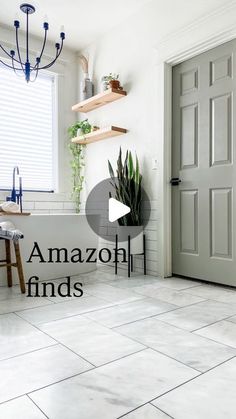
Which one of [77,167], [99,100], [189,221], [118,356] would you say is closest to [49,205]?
[77,167]

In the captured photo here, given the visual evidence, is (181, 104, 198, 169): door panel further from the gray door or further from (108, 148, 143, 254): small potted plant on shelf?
(108, 148, 143, 254): small potted plant on shelf

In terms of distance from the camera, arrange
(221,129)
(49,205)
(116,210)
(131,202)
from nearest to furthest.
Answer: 1. (221,129)
2. (131,202)
3. (116,210)
4. (49,205)

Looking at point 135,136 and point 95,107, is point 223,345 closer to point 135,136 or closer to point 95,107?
point 135,136

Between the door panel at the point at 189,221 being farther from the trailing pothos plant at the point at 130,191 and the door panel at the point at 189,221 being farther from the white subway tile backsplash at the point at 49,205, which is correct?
the white subway tile backsplash at the point at 49,205

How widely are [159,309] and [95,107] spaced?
2617 mm

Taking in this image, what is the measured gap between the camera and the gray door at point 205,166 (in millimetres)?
2564

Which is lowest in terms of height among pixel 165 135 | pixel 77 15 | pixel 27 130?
pixel 165 135

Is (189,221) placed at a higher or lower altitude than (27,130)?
lower

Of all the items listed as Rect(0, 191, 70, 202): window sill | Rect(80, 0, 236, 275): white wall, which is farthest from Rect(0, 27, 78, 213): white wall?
Rect(80, 0, 236, 275): white wall

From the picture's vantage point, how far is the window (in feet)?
11.7

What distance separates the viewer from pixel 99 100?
3.56 metres

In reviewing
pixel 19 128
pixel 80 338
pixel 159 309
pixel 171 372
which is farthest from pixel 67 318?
pixel 19 128

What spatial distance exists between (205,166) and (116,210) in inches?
38.5

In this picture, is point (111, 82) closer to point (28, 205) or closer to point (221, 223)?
point (28, 205)
